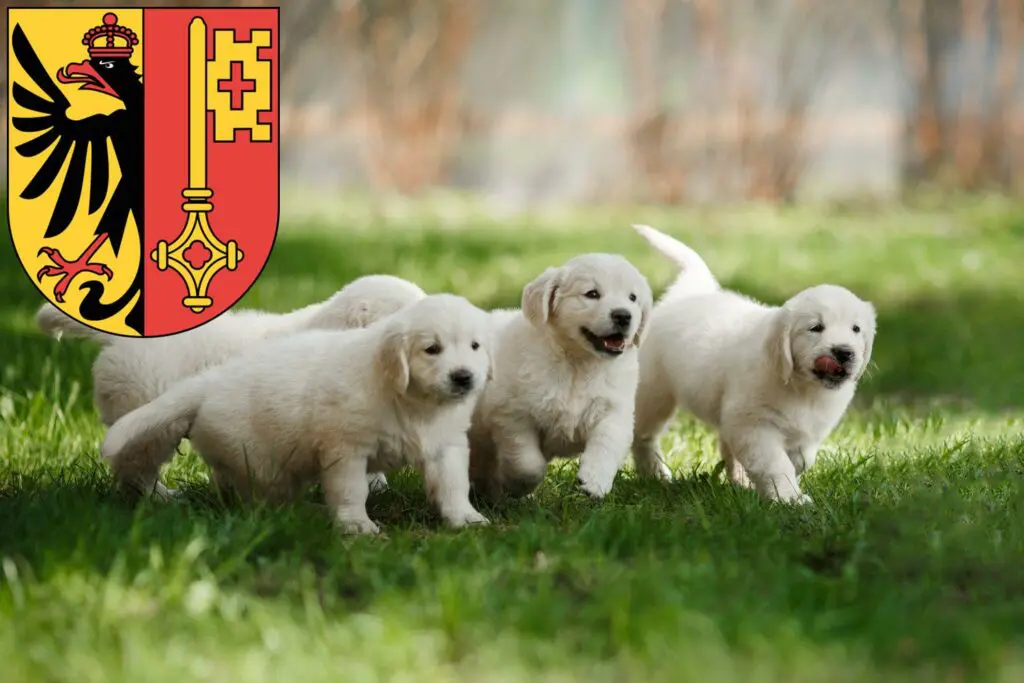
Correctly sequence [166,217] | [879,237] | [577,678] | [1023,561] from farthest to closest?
[879,237] → [166,217] → [1023,561] → [577,678]

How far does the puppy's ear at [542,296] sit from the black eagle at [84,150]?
1.57 metres

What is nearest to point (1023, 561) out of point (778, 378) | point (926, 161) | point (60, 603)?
point (778, 378)

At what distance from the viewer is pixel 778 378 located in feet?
15.0

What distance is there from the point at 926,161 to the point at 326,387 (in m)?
13.4

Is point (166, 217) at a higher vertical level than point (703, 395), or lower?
higher

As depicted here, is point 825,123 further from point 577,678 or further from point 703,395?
point 577,678

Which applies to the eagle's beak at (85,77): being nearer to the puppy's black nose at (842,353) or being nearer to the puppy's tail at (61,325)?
the puppy's tail at (61,325)

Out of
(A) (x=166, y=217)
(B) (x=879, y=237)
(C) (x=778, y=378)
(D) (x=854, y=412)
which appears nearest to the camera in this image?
(C) (x=778, y=378)

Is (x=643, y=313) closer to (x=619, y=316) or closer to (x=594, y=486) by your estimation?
(x=619, y=316)

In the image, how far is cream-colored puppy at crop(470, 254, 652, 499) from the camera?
4371mm

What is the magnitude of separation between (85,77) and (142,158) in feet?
1.27

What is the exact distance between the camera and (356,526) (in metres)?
3.85

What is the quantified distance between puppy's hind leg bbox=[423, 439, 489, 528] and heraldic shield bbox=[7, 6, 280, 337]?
4.53ft

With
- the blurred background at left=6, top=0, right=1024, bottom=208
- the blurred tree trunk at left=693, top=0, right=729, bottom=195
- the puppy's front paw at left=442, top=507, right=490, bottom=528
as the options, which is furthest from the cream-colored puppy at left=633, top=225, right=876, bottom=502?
the blurred background at left=6, top=0, right=1024, bottom=208
